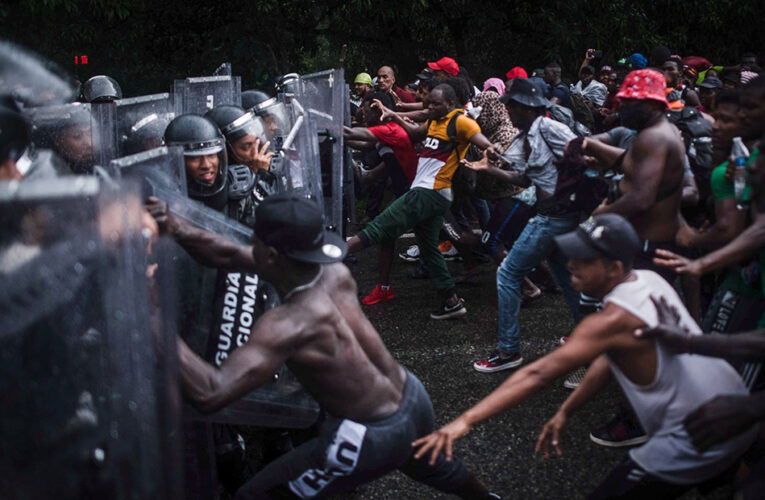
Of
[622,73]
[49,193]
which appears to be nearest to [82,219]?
[49,193]

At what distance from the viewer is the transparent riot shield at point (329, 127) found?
6000 millimetres

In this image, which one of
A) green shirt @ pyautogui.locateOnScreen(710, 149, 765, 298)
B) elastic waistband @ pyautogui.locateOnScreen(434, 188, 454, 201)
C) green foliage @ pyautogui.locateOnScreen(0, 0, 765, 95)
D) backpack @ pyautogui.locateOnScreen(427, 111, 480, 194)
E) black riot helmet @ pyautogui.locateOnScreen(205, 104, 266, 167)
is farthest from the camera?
green foliage @ pyautogui.locateOnScreen(0, 0, 765, 95)

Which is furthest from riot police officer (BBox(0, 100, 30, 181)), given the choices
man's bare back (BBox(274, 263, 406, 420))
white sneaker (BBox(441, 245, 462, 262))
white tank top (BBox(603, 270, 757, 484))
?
white sneaker (BBox(441, 245, 462, 262))

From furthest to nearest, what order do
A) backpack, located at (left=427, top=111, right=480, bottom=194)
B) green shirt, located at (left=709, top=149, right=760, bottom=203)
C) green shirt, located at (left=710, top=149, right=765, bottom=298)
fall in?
backpack, located at (left=427, top=111, right=480, bottom=194) → green shirt, located at (left=709, top=149, right=760, bottom=203) → green shirt, located at (left=710, top=149, right=765, bottom=298)

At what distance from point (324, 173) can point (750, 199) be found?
346 cm

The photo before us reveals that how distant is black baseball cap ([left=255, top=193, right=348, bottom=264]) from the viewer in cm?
285

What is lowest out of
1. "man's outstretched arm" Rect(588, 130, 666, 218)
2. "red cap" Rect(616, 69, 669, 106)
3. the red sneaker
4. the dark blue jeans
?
the red sneaker

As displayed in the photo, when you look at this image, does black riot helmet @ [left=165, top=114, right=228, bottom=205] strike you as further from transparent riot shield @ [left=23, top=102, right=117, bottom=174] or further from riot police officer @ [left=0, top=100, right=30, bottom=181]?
riot police officer @ [left=0, top=100, right=30, bottom=181]

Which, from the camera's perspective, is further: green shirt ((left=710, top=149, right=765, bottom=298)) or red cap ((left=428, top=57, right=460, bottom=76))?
red cap ((left=428, top=57, right=460, bottom=76))

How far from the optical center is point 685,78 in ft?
36.2

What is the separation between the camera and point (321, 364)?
2857 mm

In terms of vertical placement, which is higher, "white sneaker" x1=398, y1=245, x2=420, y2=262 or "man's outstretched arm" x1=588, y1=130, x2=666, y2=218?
"man's outstretched arm" x1=588, y1=130, x2=666, y2=218

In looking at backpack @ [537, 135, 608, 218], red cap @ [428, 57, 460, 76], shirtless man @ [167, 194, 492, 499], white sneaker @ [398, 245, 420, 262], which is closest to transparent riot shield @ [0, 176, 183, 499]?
shirtless man @ [167, 194, 492, 499]

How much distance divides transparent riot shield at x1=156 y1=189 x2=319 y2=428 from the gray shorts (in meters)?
0.26
